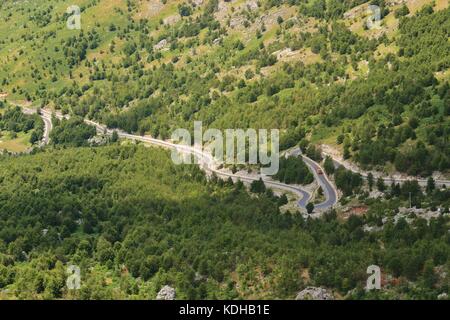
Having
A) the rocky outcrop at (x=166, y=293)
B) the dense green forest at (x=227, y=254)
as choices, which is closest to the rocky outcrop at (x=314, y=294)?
the dense green forest at (x=227, y=254)

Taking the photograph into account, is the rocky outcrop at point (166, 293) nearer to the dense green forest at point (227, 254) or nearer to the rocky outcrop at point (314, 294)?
the dense green forest at point (227, 254)

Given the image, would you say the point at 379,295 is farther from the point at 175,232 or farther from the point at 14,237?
the point at 14,237

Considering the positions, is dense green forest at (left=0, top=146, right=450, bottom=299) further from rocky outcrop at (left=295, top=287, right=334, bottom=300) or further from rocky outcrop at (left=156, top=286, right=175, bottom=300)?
rocky outcrop at (left=295, top=287, right=334, bottom=300)

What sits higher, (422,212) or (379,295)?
(422,212)

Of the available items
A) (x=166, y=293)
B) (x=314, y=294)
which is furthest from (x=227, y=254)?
(x=314, y=294)

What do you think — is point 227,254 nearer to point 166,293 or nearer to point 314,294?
point 166,293
